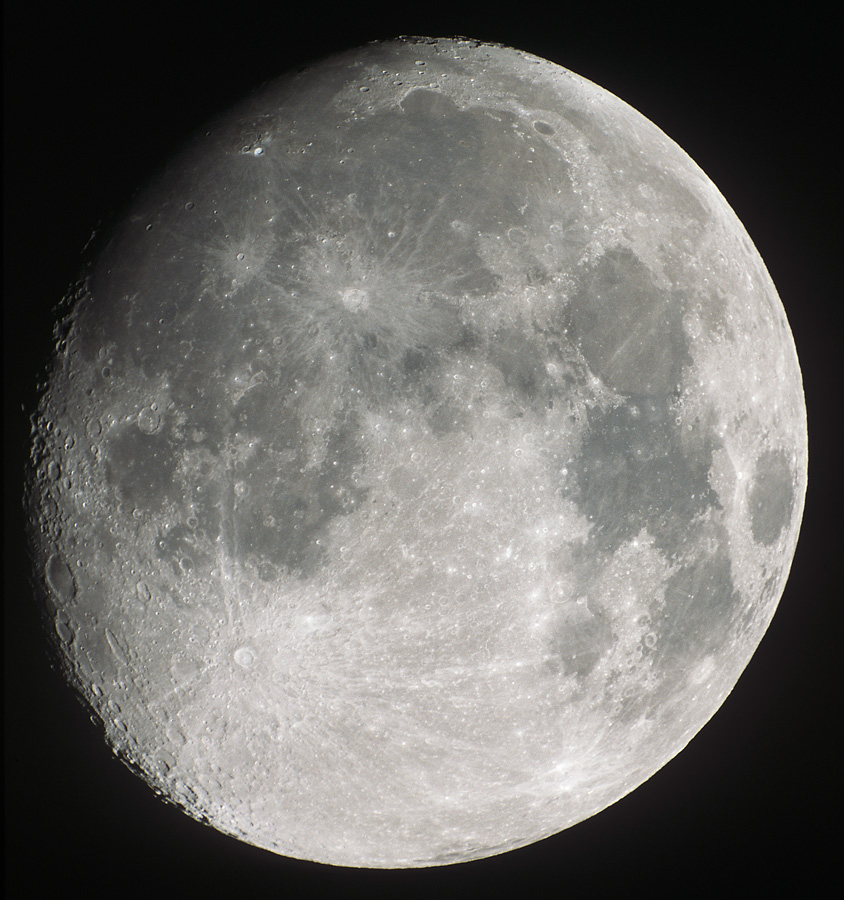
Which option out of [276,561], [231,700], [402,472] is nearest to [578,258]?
[402,472]

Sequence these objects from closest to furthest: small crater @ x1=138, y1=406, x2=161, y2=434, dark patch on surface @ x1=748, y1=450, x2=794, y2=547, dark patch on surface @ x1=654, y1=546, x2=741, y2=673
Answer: small crater @ x1=138, y1=406, x2=161, y2=434 → dark patch on surface @ x1=654, y1=546, x2=741, y2=673 → dark patch on surface @ x1=748, y1=450, x2=794, y2=547

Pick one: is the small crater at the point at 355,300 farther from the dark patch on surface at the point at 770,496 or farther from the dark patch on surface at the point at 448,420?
the dark patch on surface at the point at 770,496

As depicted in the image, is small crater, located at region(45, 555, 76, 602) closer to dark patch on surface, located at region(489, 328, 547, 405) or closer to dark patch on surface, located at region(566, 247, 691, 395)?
dark patch on surface, located at region(489, 328, 547, 405)

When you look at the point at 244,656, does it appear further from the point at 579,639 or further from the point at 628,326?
the point at 628,326

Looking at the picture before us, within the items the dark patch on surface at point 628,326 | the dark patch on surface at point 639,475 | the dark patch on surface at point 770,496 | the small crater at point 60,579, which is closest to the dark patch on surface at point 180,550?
the small crater at point 60,579

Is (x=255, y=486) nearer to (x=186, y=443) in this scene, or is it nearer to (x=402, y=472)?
(x=186, y=443)

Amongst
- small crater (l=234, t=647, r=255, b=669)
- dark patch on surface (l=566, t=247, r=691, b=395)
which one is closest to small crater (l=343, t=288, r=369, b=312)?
dark patch on surface (l=566, t=247, r=691, b=395)
